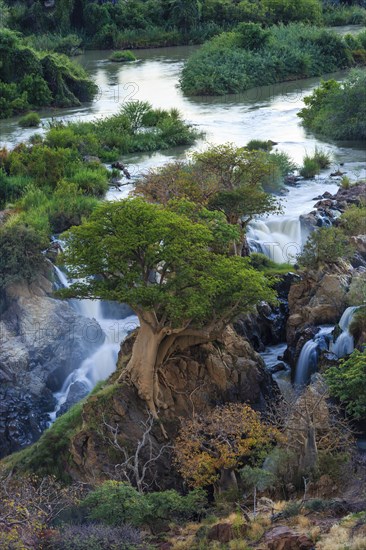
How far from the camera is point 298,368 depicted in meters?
30.0

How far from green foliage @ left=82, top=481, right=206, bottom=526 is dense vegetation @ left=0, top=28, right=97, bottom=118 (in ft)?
138

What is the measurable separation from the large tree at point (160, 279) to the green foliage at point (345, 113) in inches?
1057

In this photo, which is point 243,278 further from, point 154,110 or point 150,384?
point 154,110

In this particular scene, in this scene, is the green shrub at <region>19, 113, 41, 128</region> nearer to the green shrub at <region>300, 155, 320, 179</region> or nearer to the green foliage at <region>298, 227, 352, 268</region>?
the green shrub at <region>300, 155, 320, 179</region>

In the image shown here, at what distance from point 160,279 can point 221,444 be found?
451 centimetres

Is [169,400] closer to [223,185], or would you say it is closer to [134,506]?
[134,506]

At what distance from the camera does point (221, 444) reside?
23734 millimetres

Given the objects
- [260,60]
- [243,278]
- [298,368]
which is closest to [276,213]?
[298,368]

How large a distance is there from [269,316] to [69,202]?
9717mm

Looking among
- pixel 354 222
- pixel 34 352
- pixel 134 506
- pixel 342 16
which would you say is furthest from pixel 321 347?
pixel 342 16

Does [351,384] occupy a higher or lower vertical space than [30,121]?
lower

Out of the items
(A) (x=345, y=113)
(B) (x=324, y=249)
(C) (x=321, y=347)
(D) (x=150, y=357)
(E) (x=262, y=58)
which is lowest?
(C) (x=321, y=347)

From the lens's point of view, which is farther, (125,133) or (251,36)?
(251,36)

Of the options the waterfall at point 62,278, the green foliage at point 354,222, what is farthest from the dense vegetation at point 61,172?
the green foliage at point 354,222
